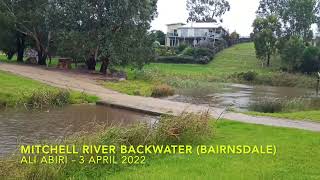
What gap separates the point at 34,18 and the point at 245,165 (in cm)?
3127

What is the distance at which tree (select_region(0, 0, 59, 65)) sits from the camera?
36.8m

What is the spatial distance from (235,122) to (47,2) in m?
25.6

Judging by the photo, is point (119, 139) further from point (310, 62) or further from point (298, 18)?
point (298, 18)

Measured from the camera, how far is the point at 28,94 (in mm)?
21188

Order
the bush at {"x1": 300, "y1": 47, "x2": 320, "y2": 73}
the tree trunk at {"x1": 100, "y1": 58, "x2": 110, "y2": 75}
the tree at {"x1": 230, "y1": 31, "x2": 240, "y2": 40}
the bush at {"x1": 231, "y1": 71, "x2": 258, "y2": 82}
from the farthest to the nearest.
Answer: the tree at {"x1": 230, "y1": 31, "x2": 240, "y2": 40}, the bush at {"x1": 300, "y1": 47, "x2": 320, "y2": 73}, the bush at {"x1": 231, "y1": 71, "x2": 258, "y2": 82}, the tree trunk at {"x1": 100, "y1": 58, "x2": 110, "y2": 75}

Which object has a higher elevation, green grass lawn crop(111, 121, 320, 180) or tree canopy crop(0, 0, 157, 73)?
tree canopy crop(0, 0, 157, 73)

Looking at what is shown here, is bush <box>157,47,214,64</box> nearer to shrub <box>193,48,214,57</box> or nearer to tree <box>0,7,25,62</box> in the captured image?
shrub <box>193,48,214,57</box>

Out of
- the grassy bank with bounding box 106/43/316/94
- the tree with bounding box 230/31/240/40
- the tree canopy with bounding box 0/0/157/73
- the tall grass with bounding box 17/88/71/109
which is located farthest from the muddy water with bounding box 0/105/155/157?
the tree with bounding box 230/31/240/40

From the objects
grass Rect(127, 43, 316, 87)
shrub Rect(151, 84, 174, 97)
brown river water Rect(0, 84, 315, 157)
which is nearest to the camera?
brown river water Rect(0, 84, 315, 157)

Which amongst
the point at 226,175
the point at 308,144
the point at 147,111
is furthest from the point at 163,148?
the point at 147,111

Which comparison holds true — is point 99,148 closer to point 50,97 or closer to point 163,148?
point 163,148

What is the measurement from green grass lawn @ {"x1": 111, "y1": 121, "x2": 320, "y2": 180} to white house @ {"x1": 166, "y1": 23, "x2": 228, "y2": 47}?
250 ft

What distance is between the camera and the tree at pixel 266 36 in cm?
6556

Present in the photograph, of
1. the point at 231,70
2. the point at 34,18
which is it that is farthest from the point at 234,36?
the point at 34,18
